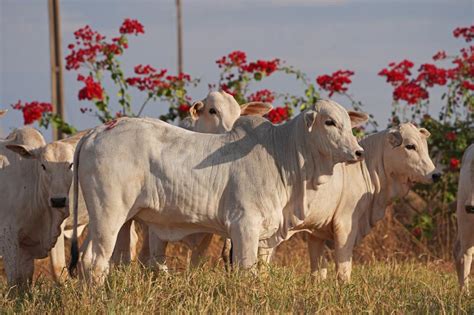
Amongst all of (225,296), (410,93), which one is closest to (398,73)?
(410,93)

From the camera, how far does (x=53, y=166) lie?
8.94m

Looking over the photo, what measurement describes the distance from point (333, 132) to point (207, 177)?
3.34ft

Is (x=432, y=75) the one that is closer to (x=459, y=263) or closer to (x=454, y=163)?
(x=454, y=163)

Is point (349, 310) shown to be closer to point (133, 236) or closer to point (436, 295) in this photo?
point (436, 295)

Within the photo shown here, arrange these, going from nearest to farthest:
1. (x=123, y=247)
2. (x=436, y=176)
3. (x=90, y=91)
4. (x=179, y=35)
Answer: (x=123, y=247), (x=436, y=176), (x=90, y=91), (x=179, y=35)

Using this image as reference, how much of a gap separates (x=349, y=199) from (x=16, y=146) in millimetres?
2814

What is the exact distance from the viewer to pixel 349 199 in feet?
30.8

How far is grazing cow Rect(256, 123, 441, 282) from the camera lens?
9.25 metres

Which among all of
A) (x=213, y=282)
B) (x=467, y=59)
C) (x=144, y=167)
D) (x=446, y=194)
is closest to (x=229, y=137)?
(x=144, y=167)

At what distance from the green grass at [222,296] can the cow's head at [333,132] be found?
3.30 ft

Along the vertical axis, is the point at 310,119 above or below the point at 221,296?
above

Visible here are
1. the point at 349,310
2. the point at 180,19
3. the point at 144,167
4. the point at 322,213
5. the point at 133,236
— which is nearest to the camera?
the point at 349,310

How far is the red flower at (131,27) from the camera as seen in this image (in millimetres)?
12812

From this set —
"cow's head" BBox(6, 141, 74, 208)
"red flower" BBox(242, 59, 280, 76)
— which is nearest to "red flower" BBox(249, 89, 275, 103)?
"red flower" BBox(242, 59, 280, 76)
